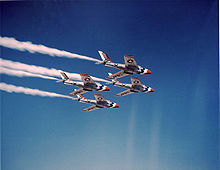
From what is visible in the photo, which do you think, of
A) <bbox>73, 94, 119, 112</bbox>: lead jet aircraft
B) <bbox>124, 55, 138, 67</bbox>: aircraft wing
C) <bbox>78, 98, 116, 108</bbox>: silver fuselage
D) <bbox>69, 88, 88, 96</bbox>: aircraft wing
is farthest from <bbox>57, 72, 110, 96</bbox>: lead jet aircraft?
<bbox>124, 55, 138, 67</bbox>: aircraft wing

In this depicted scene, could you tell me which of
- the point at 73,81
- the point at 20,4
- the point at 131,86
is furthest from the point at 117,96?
the point at 20,4

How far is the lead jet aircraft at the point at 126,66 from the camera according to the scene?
1154 inches

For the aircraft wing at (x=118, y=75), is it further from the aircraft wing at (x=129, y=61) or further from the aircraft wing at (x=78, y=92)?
the aircraft wing at (x=78, y=92)

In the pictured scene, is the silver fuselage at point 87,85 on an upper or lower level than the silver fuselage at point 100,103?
upper

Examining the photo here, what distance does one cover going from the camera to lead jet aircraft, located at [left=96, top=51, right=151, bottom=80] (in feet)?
96.2

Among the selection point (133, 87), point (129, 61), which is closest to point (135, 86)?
point (133, 87)

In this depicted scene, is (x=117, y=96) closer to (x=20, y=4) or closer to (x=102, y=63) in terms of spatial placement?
(x=102, y=63)

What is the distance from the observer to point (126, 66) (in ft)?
97.1

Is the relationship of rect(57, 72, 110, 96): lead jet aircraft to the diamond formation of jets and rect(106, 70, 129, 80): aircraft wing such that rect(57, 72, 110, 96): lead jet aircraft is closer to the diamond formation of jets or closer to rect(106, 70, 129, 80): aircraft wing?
the diamond formation of jets

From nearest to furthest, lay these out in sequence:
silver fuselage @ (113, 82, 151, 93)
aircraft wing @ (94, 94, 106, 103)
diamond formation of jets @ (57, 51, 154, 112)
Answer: diamond formation of jets @ (57, 51, 154, 112), silver fuselage @ (113, 82, 151, 93), aircraft wing @ (94, 94, 106, 103)

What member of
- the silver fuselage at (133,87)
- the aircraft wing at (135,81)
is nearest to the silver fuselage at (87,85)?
the silver fuselage at (133,87)

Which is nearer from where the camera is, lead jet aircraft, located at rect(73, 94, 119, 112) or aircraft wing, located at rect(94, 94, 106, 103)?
aircraft wing, located at rect(94, 94, 106, 103)

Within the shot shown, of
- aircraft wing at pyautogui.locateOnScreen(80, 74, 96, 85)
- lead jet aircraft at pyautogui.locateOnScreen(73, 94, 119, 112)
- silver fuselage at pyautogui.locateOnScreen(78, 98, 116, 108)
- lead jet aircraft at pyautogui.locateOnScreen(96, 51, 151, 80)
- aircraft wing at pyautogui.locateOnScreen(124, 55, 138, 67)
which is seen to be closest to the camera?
aircraft wing at pyautogui.locateOnScreen(124, 55, 138, 67)

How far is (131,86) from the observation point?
102ft
